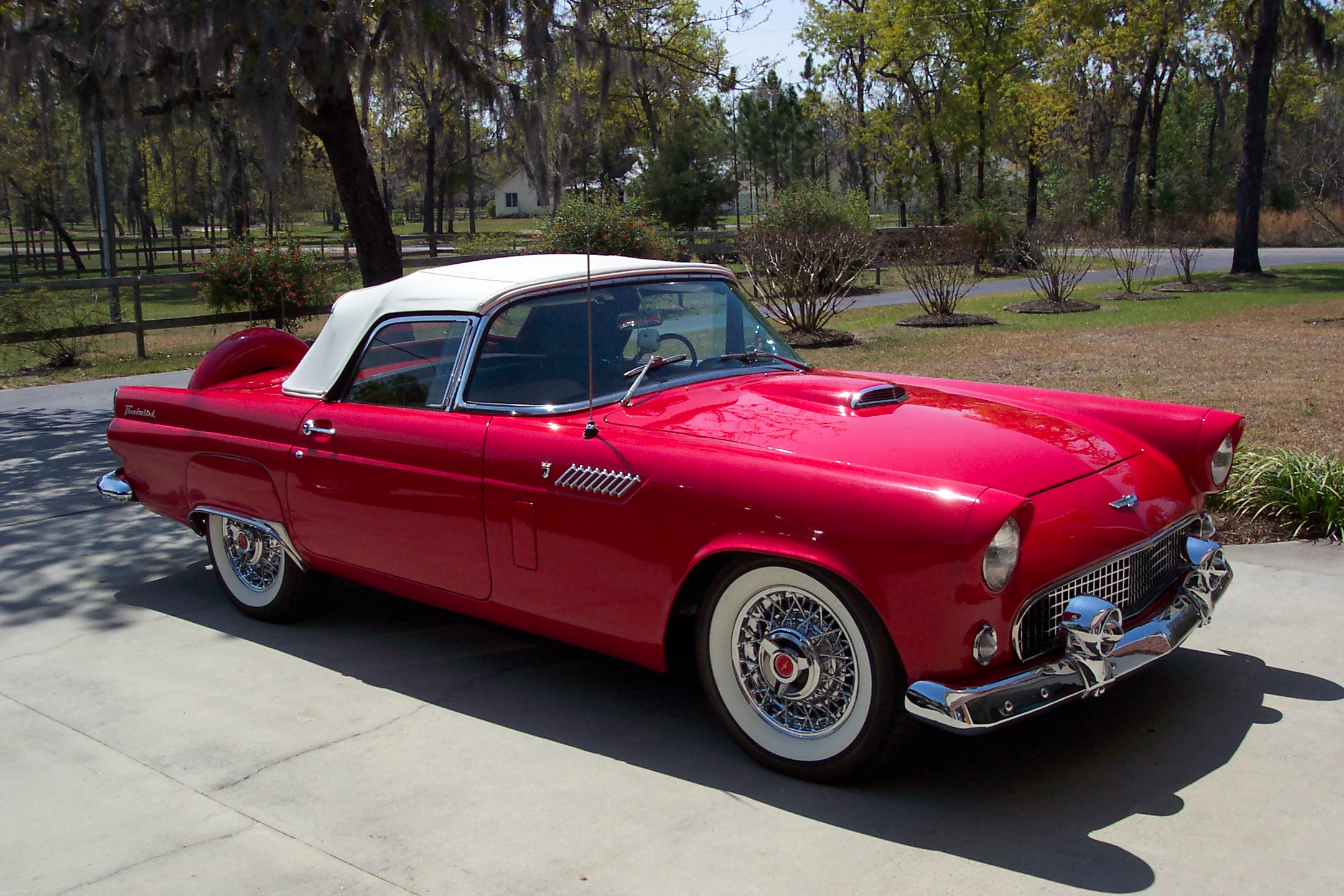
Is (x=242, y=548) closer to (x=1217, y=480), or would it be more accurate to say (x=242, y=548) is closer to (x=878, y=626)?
(x=878, y=626)

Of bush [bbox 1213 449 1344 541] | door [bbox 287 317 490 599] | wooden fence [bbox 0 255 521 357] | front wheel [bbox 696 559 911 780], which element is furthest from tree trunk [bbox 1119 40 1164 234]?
front wheel [bbox 696 559 911 780]

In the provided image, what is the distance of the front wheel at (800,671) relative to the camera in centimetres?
314

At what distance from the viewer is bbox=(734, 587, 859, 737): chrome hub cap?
10.6 feet

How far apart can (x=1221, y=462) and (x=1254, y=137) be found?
22.0 m

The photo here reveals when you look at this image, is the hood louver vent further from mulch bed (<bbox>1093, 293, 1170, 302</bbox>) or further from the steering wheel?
mulch bed (<bbox>1093, 293, 1170, 302</bbox>)

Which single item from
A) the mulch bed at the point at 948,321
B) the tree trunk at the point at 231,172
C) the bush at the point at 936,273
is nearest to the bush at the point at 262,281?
the tree trunk at the point at 231,172

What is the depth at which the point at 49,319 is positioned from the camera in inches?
551

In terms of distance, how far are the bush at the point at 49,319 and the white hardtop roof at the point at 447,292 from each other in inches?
429

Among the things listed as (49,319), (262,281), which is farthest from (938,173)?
(49,319)

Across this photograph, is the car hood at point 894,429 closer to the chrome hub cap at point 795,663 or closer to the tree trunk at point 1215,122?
the chrome hub cap at point 795,663

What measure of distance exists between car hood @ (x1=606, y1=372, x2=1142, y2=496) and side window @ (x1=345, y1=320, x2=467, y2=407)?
0.79 meters

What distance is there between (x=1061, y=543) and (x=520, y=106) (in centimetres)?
937

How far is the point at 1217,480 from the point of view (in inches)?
158

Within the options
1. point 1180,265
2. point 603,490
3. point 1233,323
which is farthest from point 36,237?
point 603,490
